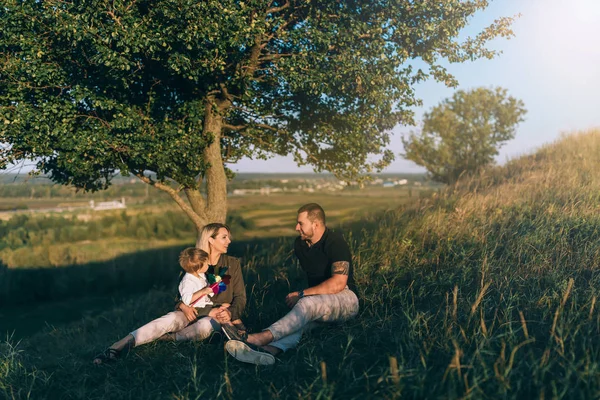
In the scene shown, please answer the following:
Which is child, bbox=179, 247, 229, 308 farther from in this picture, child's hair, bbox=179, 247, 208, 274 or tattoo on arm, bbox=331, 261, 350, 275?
tattoo on arm, bbox=331, 261, 350, 275

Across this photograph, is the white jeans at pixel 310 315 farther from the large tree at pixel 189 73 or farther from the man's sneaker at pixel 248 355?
the large tree at pixel 189 73

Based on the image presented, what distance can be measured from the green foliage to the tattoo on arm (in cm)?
3936

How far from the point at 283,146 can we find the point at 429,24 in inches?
219

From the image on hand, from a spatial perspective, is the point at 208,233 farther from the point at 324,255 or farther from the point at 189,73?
the point at 189,73

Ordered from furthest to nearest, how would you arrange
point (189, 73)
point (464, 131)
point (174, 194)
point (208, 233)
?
point (464, 131) < point (174, 194) < point (189, 73) < point (208, 233)

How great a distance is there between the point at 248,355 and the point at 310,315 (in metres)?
1.09

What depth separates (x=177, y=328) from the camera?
6.87 m

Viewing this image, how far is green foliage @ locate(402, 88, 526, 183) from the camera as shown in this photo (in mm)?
44781

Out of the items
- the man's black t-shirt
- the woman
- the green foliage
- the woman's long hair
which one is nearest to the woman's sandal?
the woman

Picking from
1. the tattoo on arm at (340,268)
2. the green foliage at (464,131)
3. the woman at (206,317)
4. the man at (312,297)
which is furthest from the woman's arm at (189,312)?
the green foliage at (464,131)

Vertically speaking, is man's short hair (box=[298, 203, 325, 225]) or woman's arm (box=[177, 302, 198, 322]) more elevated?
man's short hair (box=[298, 203, 325, 225])

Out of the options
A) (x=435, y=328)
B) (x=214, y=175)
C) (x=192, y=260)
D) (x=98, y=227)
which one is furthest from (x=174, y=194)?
(x=98, y=227)

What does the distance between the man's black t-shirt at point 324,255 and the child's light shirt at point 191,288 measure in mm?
1523

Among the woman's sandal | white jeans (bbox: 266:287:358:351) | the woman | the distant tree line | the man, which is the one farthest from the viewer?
the distant tree line
